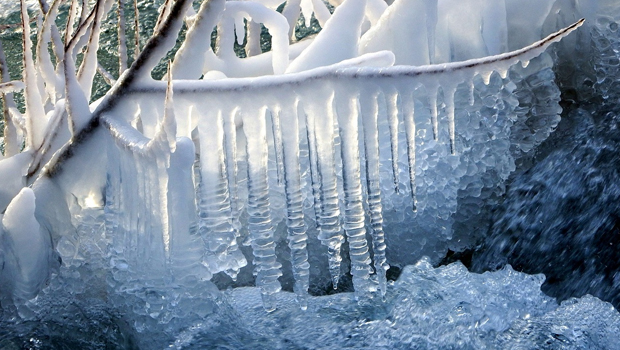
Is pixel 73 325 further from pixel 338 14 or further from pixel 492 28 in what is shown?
pixel 492 28

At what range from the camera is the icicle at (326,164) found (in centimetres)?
146

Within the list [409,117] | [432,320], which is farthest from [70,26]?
[432,320]

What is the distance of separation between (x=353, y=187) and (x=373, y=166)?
0.06 m

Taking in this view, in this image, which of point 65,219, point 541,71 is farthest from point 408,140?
point 541,71

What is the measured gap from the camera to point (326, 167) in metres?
1.51

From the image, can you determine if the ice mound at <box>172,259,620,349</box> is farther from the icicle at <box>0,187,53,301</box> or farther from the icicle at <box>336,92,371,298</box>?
the icicle at <box>0,187,53,301</box>

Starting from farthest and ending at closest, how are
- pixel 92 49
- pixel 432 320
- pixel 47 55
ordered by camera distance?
1. pixel 47 55
2. pixel 92 49
3. pixel 432 320

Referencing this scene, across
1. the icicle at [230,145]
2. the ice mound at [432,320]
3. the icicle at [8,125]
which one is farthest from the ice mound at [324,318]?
the icicle at [8,125]

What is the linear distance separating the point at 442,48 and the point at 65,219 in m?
1.18

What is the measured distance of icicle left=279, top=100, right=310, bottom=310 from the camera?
1.47m

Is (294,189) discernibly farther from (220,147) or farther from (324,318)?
(324,318)

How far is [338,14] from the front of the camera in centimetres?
184

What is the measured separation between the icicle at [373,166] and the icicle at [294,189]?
0.45 ft

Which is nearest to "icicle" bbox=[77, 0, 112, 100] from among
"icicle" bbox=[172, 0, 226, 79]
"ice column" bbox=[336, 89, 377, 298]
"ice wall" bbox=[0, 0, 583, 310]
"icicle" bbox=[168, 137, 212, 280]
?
"ice wall" bbox=[0, 0, 583, 310]
